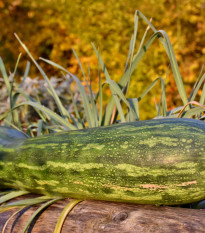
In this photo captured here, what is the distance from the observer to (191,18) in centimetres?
353

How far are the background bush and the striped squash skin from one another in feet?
8.46

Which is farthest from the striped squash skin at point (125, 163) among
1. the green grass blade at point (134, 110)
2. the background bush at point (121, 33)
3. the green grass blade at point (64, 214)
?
the background bush at point (121, 33)

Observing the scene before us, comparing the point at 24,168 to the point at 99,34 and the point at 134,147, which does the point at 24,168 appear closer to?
the point at 134,147

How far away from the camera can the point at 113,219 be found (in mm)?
966

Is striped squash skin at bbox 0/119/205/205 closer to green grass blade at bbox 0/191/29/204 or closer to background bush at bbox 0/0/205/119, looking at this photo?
green grass blade at bbox 0/191/29/204

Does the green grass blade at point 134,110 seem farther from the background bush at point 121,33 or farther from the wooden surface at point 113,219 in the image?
the background bush at point 121,33

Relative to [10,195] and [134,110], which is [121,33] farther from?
Result: [10,195]

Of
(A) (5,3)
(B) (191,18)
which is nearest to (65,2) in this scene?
(A) (5,3)

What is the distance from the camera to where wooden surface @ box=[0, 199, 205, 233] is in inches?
35.1

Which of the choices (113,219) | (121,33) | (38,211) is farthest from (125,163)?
(121,33)

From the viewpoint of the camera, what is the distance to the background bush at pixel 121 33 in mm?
3559

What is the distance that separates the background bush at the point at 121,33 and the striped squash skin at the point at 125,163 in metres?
2.58

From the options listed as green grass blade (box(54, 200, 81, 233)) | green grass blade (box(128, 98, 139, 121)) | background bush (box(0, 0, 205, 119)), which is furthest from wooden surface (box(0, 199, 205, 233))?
background bush (box(0, 0, 205, 119))

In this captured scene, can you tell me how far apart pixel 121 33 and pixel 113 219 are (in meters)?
3.15
